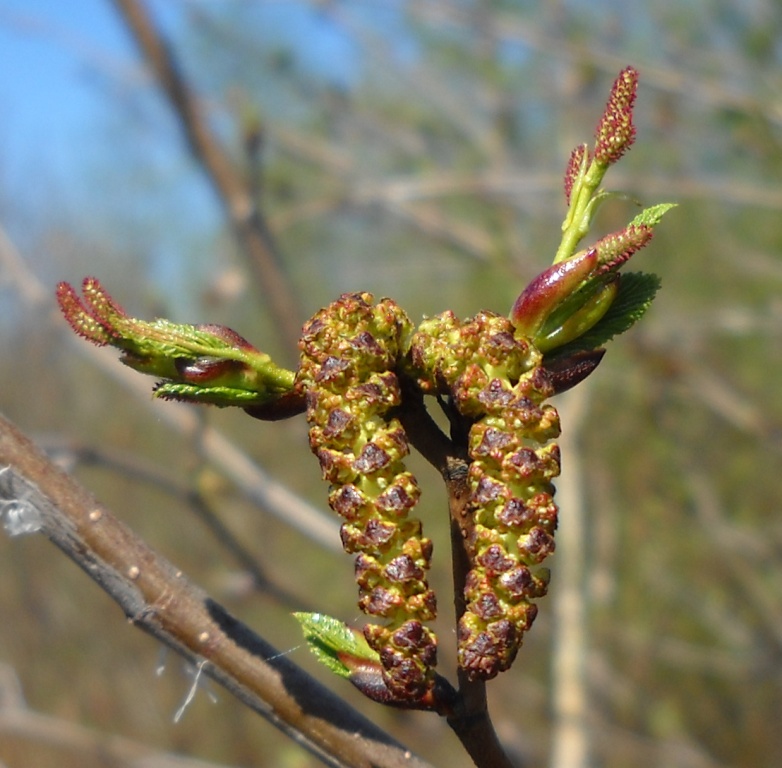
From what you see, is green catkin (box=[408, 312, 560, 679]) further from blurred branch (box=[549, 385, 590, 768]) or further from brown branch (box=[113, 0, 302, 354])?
blurred branch (box=[549, 385, 590, 768])

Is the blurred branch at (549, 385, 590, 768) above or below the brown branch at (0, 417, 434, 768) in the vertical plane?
above

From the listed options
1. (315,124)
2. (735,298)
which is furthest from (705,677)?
(315,124)

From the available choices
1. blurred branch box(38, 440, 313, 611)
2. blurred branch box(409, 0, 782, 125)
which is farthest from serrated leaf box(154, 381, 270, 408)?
blurred branch box(409, 0, 782, 125)

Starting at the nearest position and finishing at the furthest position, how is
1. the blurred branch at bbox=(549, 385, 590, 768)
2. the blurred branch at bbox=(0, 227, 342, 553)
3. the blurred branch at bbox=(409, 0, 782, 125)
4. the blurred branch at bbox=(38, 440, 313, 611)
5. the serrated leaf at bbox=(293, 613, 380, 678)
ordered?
1. the serrated leaf at bbox=(293, 613, 380, 678)
2. the blurred branch at bbox=(38, 440, 313, 611)
3. the blurred branch at bbox=(0, 227, 342, 553)
4. the blurred branch at bbox=(409, 0, 782, 125)
5. the blurred branch at bbox=(549, 385, 590, 768)

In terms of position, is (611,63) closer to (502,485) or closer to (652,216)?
(652,216)

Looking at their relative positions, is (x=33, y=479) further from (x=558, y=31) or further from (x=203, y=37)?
(x=203, y=37)

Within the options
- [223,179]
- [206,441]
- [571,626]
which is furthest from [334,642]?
[571,626]

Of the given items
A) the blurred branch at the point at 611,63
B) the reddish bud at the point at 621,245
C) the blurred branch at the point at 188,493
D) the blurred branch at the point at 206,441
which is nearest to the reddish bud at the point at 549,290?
the reddish bud at the point at 621,245
